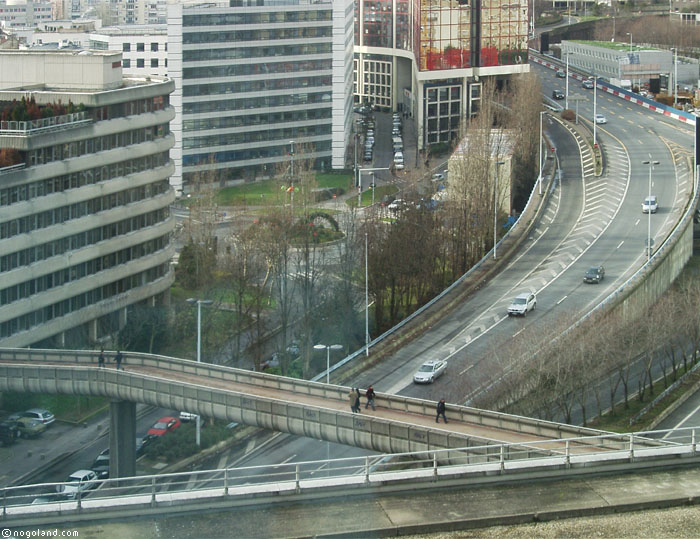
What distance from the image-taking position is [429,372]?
6162 centimetres

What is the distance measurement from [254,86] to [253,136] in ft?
14.7

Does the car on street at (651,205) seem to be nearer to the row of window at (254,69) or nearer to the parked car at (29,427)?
the row of window at (254,69)

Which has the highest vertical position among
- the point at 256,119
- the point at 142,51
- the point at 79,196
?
the point at 142,51

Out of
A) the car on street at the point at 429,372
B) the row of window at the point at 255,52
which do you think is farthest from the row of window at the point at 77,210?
the row of window at the point at 255,52

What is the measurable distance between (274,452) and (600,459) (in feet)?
94.7

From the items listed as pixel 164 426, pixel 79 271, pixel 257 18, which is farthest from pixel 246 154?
pixel 164 426

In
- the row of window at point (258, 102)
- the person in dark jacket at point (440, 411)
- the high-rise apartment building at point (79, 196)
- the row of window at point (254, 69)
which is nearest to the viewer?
the person in dark jacket at point (440, 411)

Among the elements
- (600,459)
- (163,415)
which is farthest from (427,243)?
(600,459)

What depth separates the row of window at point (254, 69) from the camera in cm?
11275

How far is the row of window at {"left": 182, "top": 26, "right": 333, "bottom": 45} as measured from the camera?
11219 cm

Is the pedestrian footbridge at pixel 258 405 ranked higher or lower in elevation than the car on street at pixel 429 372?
higher

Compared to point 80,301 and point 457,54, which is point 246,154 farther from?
point 80,301

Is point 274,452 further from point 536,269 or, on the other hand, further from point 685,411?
point 536,269

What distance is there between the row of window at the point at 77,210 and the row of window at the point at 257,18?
39.1 m
